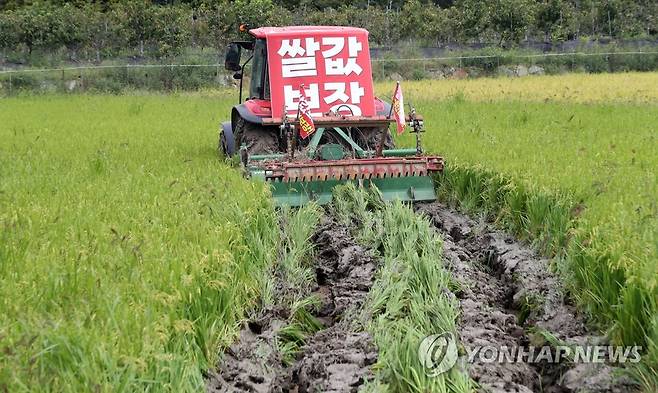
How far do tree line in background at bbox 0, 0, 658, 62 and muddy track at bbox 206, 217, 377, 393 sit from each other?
26792 millimetres

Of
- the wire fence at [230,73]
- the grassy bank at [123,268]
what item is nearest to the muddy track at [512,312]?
the grassy bank at [123,268]

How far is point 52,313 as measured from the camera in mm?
3162

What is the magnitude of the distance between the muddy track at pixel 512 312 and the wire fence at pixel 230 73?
772 inches

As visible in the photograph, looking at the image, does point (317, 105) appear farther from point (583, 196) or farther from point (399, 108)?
A: point (583, 196)

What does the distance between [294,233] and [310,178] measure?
55.9 inches

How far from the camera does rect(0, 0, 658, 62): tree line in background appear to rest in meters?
31.2

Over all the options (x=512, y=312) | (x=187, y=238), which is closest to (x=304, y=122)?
(x=187, y=238)

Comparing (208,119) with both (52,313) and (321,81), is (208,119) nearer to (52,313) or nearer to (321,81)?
(321,81)

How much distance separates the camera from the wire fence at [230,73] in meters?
25.7

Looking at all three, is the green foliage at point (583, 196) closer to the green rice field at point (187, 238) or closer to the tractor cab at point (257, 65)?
A: the green rice field at point (187, 238)

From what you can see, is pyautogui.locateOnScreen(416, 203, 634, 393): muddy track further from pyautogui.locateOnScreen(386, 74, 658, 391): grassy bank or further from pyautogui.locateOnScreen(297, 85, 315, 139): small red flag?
pyautogui.locateOnScreen(297, 85, 315, 139): small red flag

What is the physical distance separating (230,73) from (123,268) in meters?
24.4

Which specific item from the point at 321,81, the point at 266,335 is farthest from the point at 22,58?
the point at 266,335

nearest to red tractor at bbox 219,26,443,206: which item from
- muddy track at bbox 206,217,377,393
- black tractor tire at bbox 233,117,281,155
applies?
black tractor tire at bbox 233,117,281,155
